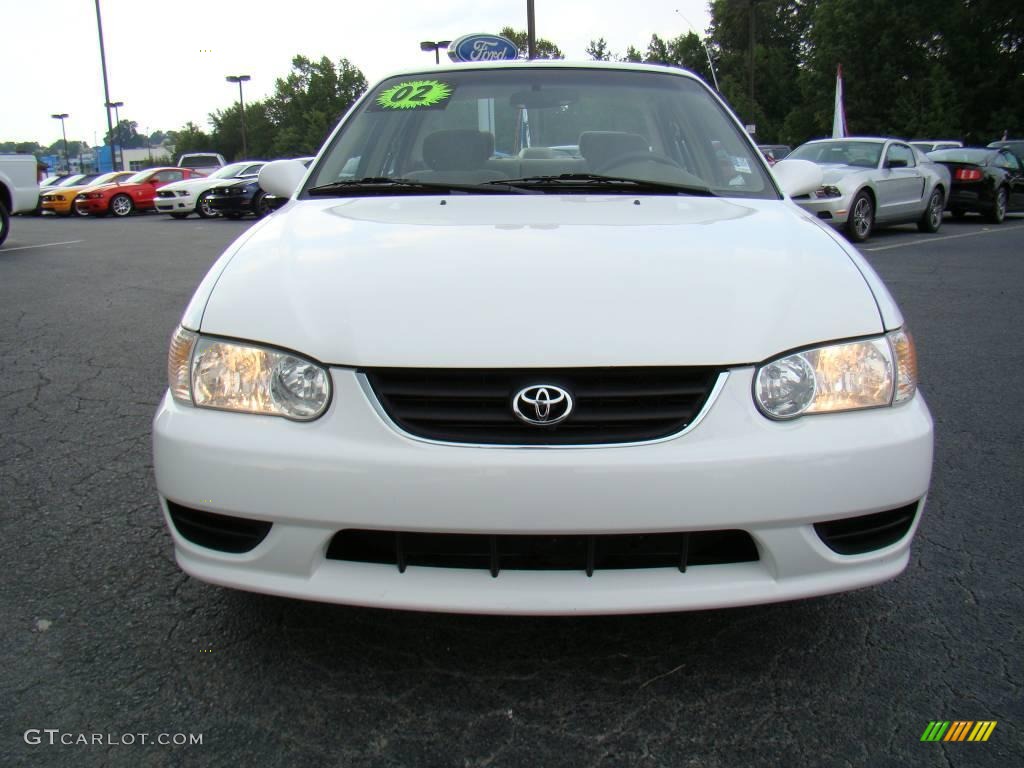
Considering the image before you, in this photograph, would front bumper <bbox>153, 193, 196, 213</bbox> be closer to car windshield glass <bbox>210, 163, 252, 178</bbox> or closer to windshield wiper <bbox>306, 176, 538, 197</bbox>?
car windshield glass <bbox>210, 163, 252, 178</bbox>

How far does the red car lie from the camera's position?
23.8m

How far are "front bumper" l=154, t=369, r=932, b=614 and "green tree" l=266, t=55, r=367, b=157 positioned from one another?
78.7 metres

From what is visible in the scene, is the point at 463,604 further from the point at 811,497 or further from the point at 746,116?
the point at 746,116

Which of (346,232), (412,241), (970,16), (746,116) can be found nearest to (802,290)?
(412,241)

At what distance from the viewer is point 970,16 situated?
113 ft

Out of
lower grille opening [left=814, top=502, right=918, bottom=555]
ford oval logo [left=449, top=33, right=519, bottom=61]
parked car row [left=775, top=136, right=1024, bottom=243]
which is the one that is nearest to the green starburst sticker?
lower grille opening [left=814, top=502, right=918, bottom=555]

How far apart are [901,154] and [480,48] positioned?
6223 millimetres

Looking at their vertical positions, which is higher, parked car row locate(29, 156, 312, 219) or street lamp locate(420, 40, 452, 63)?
street lamp locate(420, 40, 452, 63)

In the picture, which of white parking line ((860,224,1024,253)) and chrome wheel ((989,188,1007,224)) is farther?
chrome wheel ((989,188,1007,224))

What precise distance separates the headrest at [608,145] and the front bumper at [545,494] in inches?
57.2

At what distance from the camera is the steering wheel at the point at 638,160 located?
2.96 meters

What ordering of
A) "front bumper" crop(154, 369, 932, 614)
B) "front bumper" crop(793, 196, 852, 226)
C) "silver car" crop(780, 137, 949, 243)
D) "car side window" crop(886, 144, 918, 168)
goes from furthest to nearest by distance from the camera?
"car side window" crop(886, 144, 918, 168) < "silver car" crop(780, 137, 949, 243) < "front bumper" crop(793, 196, 852, 226) < "front bumper" crop(154, 369, 932, 614)

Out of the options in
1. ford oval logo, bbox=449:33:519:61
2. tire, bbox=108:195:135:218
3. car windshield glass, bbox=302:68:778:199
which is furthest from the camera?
tire, bbox=108:195:135:218

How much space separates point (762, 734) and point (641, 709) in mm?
250
